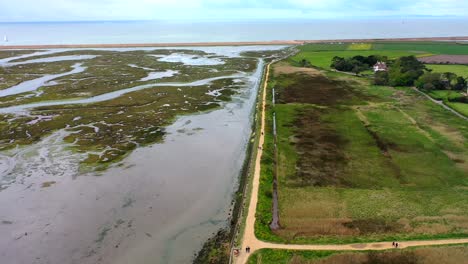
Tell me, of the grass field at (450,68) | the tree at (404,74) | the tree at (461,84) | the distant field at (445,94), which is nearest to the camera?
the distant field at (445,94)

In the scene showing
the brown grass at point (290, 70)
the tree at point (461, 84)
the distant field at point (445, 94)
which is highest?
the brown grass at point (290, 70)

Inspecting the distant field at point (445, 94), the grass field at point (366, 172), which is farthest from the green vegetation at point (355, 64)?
the grass field at point (366, 172)

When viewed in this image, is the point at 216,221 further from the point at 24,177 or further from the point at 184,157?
the point at 24,177

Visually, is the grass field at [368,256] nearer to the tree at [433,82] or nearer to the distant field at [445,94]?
the distant field at [445,94]

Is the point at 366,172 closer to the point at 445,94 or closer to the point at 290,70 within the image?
the point at 445,94

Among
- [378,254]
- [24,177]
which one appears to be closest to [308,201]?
[378,254]

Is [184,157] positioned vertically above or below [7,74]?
below

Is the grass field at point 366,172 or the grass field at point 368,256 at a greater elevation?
the grass field at point 366,172

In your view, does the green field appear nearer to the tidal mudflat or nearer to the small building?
the small building
